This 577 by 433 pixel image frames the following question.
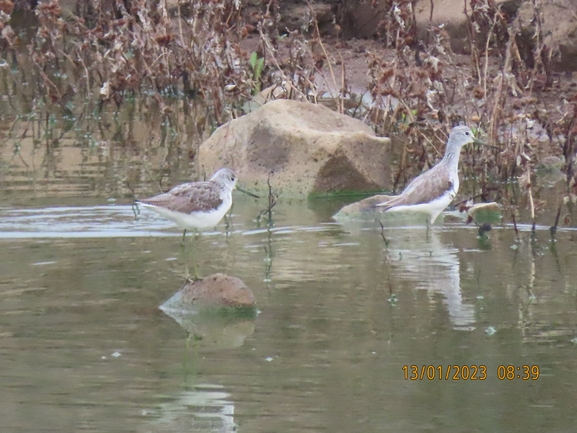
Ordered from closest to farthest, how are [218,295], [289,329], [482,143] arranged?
[289,329] < [218,295] < [482,143]

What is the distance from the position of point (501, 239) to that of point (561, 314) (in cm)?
213

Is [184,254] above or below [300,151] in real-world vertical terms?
below

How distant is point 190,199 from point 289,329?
5.20ft

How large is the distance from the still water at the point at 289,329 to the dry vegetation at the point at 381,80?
5.07 ft

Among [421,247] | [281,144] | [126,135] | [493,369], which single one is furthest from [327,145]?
[493,369]

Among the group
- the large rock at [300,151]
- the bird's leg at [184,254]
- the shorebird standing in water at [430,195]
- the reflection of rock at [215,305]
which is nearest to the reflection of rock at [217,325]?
the reflection of rock at [215,305]

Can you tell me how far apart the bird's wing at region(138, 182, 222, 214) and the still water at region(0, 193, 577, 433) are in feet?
1.47

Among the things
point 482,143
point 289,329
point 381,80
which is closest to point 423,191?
point 482,143

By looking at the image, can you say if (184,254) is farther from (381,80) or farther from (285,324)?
(381,80)

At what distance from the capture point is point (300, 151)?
1102 centimetres

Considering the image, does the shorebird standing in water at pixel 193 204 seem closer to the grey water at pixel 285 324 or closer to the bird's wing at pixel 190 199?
the bird's wing at pixel 190 199

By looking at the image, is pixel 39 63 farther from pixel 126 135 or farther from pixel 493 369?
pixel 493 369
